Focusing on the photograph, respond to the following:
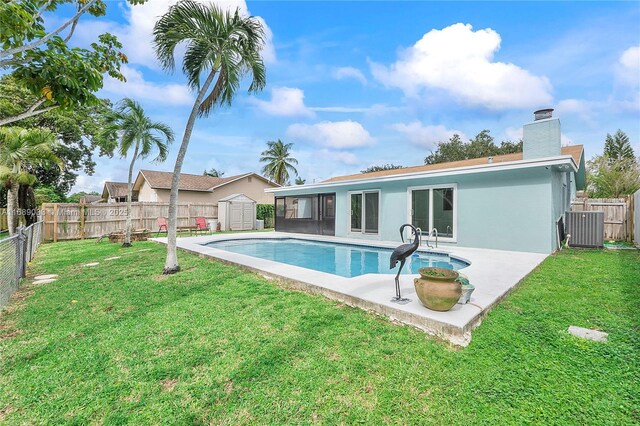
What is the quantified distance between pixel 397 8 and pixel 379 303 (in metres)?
10.4

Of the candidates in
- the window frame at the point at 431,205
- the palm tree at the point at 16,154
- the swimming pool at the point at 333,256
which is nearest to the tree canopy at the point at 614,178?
the window frame at the point at 431,205

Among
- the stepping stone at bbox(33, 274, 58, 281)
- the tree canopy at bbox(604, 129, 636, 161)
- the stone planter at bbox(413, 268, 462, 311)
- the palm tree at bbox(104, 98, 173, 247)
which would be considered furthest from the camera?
the tree canopy at bbox(604, 129, 636, 161)

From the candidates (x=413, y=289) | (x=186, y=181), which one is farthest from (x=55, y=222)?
(x=413, y=289)

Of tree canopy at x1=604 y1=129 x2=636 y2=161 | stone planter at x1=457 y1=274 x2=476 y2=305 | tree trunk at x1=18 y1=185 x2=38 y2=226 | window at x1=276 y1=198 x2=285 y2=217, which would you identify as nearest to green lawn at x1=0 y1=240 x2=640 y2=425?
stone planter at x1=457 y1=274 x2=476 y2=305

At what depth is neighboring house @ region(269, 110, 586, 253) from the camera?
8.55m

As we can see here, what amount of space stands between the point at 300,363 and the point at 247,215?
18.3 meters

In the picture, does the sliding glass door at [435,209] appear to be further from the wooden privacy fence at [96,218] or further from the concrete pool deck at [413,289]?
the wooden privacy fence at [96,218]

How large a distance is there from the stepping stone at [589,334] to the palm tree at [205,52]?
684 cm

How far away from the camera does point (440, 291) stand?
3.58 m

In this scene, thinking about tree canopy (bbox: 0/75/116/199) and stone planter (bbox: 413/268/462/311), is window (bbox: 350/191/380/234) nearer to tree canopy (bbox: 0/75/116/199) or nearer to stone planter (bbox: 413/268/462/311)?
stone planter (bbox: 413/268/462/311)

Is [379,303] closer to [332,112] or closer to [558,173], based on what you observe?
[558,173]

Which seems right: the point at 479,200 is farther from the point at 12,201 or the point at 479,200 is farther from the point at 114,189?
the point at 114,189

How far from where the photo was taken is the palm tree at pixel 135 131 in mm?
10289

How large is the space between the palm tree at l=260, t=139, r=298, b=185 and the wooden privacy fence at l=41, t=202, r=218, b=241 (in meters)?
14.8
